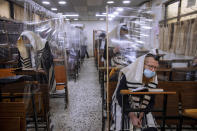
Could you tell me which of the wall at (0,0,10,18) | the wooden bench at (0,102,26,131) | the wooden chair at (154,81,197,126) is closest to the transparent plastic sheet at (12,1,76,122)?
the wooden bench at (0,102,26,131)

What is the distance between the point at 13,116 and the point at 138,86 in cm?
123

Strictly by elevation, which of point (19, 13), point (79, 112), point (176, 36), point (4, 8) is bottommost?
point (79, 112)

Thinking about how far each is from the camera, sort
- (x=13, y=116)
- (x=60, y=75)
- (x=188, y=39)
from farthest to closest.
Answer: (x=60, y=75) → (x=188, y=39) → (x=13, y=116)

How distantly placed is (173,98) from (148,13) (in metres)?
1.20

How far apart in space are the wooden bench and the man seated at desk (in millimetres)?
910

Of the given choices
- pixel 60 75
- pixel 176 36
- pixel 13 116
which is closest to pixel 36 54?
pixel 13 116

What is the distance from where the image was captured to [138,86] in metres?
1.36

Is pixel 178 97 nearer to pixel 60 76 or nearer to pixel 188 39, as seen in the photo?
pixel 188 39

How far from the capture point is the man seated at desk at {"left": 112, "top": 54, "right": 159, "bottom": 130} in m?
1.34

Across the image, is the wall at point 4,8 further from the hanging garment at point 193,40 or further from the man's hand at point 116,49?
the hanging garment at point 193,40

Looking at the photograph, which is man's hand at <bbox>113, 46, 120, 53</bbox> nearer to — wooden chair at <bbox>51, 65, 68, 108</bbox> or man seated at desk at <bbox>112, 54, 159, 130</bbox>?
man seated at desk at <bbox>112, 54, 159, 130</bbox>

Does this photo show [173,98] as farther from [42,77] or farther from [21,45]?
[21,45]

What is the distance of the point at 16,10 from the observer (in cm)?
501

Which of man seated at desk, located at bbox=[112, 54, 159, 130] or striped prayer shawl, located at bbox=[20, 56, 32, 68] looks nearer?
man seated at desk, located at bbox=[112, 54, 159, 130]
